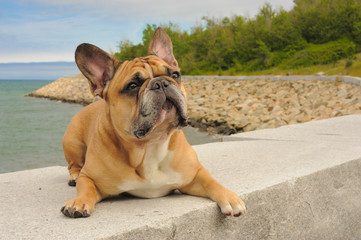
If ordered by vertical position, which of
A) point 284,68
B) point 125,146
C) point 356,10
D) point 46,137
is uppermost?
point 356,10

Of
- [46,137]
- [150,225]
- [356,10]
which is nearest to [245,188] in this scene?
[150,225]

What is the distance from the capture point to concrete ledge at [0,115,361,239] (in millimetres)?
2156

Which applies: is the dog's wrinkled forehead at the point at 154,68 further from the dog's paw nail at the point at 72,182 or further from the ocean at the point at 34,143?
the ocean at the point at 34,143

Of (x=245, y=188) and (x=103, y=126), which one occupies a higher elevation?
(x=103, y=126)

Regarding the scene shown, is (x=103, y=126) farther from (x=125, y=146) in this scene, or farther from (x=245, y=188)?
(x=245, y=188)

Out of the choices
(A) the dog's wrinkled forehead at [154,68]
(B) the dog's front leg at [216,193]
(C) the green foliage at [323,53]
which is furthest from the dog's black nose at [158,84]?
(C) the green foliage at [323,53]

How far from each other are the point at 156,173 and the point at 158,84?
654mm

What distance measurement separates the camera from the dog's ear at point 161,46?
276 centimetres

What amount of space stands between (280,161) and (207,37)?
1223 inches

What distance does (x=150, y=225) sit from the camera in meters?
2.13

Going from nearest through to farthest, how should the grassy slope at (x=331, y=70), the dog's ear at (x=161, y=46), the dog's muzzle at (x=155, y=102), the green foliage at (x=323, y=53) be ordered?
the dog's muzzle at (x=155, y=102), the dog's ear at (x=161, y=46), the grassy slope at (x=331, y=70), the green foliage at (x=323, y=53)

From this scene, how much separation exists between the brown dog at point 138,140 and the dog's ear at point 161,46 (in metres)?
0.09

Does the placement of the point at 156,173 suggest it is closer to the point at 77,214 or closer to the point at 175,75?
the point at 77,214

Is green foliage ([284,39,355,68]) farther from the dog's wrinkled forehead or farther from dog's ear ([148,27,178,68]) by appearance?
the dog's wrinkled forehead
